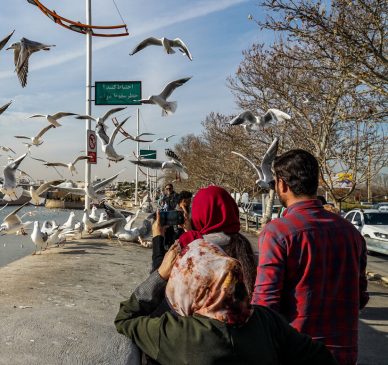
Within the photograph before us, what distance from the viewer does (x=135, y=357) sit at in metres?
2.43

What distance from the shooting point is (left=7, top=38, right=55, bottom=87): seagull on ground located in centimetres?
755

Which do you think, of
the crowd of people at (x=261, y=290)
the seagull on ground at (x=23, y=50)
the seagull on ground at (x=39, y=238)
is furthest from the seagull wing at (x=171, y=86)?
the crowd of people at (x=261, y=290)

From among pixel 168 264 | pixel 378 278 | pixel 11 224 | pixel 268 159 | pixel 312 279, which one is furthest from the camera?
pixel 378 278

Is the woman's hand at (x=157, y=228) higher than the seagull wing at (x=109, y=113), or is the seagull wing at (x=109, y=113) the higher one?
the seagull wing at (x=109, y=113)

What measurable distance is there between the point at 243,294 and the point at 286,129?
15.9 metres

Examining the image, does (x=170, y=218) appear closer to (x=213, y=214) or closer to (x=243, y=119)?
(x=213, y=214)

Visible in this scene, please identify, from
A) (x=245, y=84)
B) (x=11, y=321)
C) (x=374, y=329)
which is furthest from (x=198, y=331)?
(x=245, y=84)

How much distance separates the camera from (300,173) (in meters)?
2.37

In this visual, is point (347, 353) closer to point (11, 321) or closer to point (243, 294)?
point (243, 294)

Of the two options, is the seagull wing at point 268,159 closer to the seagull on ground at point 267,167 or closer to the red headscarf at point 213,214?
the seagull on ground at point 267,167

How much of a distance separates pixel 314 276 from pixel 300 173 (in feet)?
1.61

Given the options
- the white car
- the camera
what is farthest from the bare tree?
the camera

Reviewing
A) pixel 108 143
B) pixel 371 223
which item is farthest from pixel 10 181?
pixel 371 223

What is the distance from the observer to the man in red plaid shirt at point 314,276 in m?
2.18
